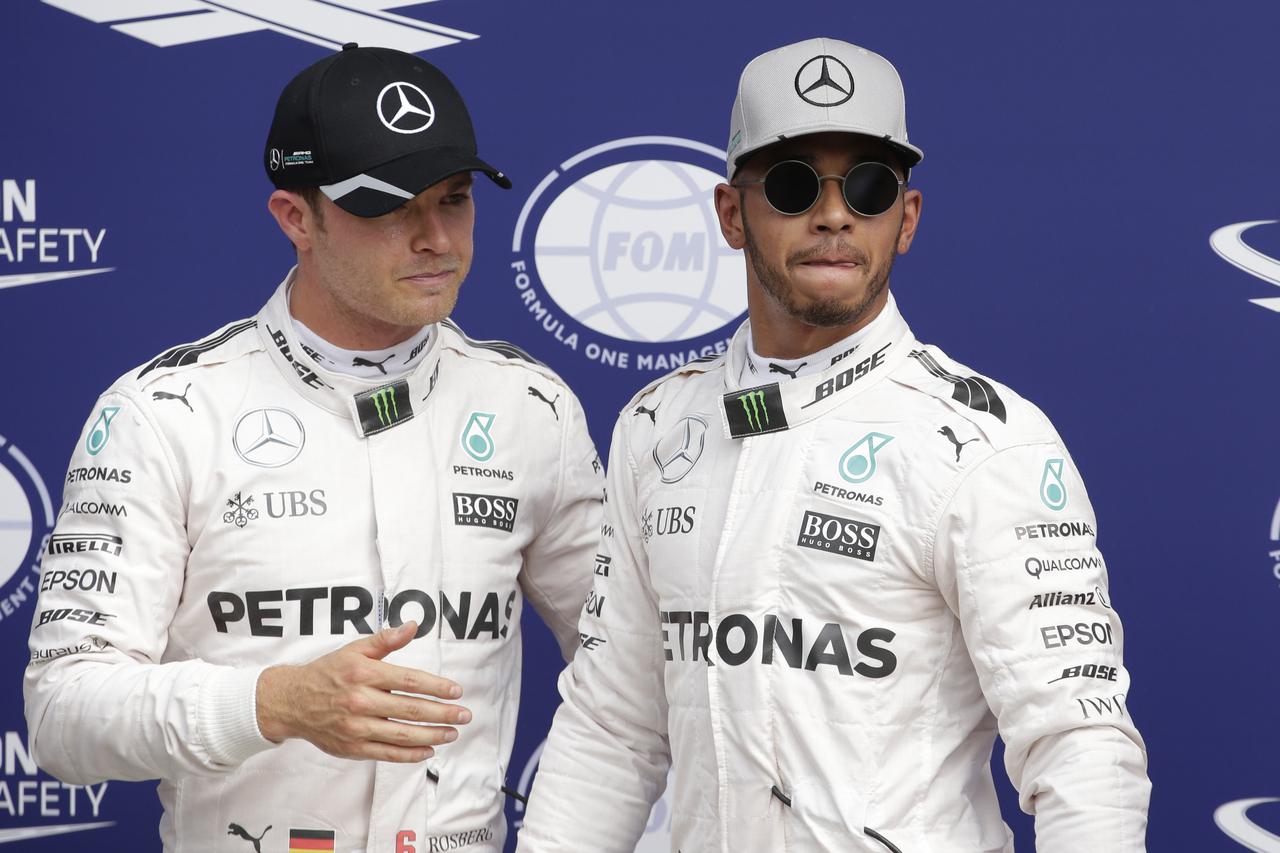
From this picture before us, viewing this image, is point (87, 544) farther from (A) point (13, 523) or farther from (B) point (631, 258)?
(B) point (631, 258)

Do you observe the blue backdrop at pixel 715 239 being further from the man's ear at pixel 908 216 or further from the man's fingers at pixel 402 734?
the man's fingers at pixel 402 734

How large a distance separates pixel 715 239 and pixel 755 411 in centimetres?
77

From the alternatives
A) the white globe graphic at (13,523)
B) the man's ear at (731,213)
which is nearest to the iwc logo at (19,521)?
the white globe graphic at (13,523)

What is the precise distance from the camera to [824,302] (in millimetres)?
1638

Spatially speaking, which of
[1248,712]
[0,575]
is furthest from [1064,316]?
[0,575]

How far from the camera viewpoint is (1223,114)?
226 cm

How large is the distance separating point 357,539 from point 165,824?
42 cm

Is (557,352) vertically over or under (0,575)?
over

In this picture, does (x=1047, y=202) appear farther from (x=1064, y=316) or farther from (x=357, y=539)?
(x=357, y=539)

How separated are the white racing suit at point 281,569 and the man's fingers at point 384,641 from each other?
17 cm

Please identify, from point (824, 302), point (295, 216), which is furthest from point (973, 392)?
point (295, 216)

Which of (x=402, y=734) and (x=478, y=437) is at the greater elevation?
(x=478, y=437)

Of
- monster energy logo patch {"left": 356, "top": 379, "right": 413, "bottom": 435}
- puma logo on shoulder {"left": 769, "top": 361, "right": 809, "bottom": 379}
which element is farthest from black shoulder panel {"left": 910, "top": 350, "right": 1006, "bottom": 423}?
monster energy logo patch {"left": 356, "top": 379, "right": 413, "bottom": 435}

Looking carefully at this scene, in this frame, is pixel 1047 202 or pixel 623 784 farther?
pixel 1047 202
